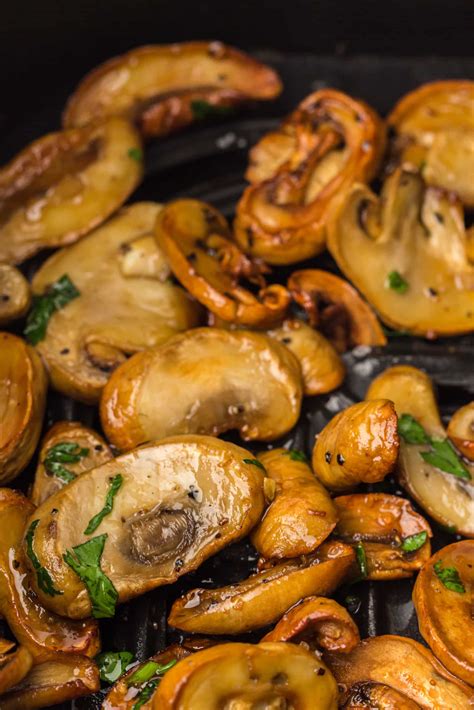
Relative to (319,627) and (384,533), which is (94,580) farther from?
(384,533)

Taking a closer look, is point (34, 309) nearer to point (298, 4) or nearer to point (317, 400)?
point (317, 400)

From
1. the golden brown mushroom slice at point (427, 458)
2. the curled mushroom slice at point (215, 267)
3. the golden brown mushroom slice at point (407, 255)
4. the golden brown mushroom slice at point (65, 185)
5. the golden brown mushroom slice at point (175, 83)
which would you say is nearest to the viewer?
the golden brown mushroom slice at point (427, 458)

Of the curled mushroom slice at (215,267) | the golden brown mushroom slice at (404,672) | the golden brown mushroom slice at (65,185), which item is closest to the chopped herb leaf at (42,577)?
the golden brown mushroom slice at (404,672)

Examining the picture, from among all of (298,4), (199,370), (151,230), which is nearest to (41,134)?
(151,230)

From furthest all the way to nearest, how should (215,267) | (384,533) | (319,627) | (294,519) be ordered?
(215,267) < (384,533) < (294,519) < (319,627)

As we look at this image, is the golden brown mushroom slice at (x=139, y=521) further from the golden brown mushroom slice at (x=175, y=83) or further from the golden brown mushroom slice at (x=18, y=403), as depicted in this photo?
the golden brown mushroom slice at (x=175, y=83)

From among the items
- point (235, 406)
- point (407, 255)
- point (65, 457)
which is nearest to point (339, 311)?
point (407, 255)
